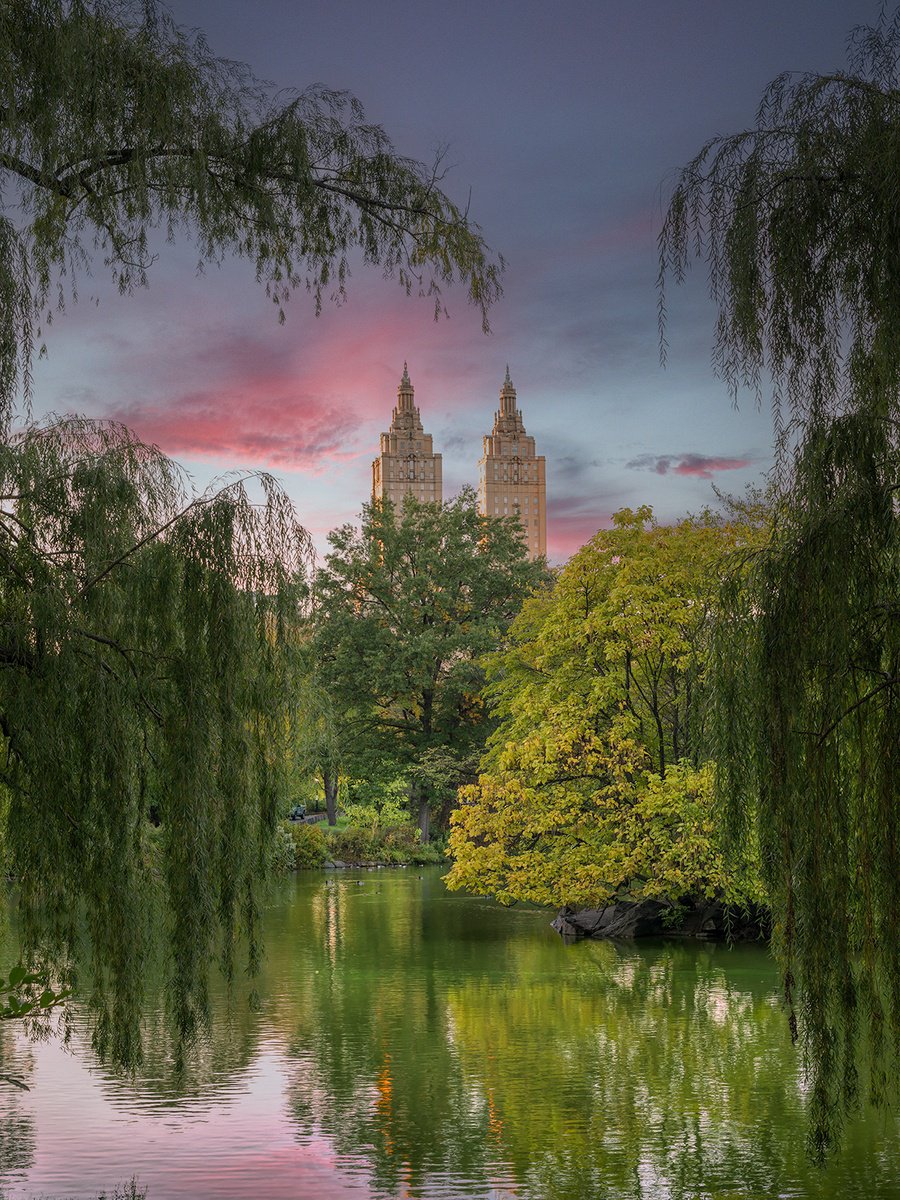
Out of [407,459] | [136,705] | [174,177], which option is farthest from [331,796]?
[174,177]

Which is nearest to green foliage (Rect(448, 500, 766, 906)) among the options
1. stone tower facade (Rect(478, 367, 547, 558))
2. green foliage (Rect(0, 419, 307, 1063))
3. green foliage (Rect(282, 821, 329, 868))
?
green foliage (Rect(0, 419, 307, 1063))

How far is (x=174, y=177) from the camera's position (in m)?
7.07

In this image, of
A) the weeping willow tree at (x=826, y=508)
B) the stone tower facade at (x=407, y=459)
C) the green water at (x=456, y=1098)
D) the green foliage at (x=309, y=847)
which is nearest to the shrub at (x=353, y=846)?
the green foliage at (x=309, y=847)

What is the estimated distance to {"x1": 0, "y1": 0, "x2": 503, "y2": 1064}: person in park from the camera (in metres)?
6.53

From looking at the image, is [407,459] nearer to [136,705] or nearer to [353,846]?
[353,846]

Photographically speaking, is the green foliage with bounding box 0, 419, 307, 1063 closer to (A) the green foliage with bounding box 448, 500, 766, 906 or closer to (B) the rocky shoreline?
(A) the green foliage with bounding box 448, 500, 766, 906

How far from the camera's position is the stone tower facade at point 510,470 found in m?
69.2

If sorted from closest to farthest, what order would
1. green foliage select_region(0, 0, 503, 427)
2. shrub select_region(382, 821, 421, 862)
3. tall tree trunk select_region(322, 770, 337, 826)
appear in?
green foliage select_region(0, 0, 503, 427), shrub select_region(382, 821, 421, 862), tall tree trunk select_region(322, 770, 337, 826)

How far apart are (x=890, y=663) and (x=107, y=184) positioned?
182 inches

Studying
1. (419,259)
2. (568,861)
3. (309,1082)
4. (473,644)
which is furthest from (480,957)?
(473,644)

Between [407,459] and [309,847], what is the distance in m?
27.3

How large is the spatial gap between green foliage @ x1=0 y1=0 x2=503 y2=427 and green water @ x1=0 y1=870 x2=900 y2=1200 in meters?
5.64

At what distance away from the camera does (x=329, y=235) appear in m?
7.56

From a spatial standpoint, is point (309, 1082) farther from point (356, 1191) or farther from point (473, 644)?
point (473, 644)
